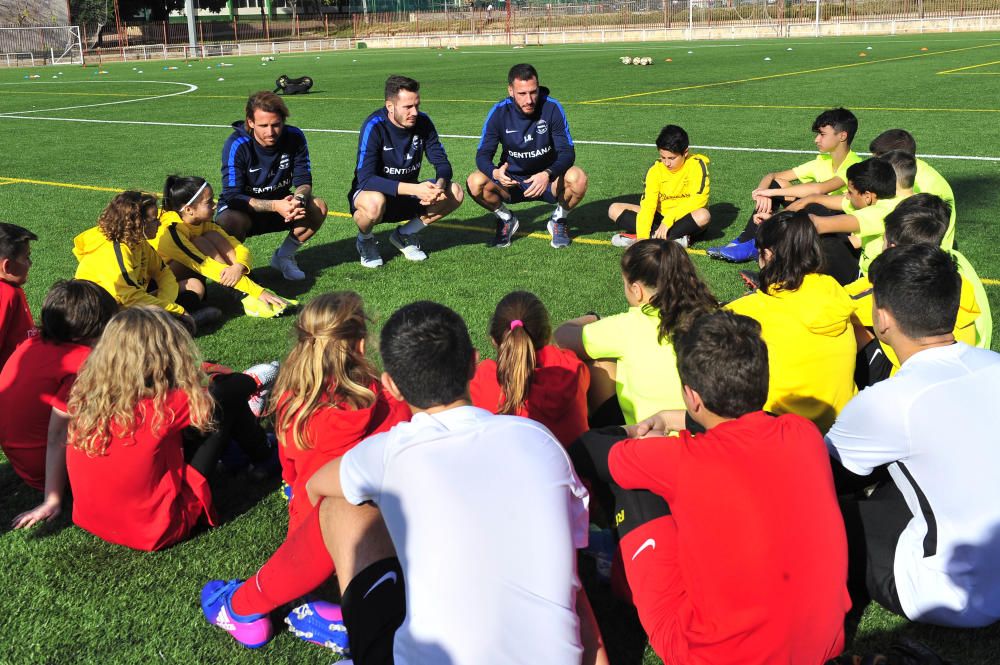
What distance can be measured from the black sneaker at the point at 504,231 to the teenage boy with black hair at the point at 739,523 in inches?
227

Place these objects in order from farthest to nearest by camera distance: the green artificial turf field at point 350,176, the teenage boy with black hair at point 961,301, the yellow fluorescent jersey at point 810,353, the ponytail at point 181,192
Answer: the ponytail at point 181,192 < the teenage boy with black hair at point 961,301 < the yellow fluorescent jersey at point 810,353 < the green artificial turf field at point 350,176

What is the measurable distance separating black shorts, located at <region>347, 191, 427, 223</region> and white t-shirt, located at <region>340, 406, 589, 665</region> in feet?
19.6

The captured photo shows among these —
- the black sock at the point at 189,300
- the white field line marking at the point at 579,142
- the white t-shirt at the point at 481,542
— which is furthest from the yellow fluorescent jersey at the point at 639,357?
the white field line marking at the point at 579,142

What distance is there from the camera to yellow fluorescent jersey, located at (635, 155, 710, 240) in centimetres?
831

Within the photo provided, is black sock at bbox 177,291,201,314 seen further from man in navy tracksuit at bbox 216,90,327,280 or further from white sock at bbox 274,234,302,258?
white sock at bbox 274,234,302,258

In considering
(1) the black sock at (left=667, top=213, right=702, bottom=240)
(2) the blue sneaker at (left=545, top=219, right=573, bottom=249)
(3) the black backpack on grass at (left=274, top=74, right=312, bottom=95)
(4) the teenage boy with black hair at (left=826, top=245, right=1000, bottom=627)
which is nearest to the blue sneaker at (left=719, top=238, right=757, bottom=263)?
(1) the black sock at (left=667, top=213, right=702, bottom=240)

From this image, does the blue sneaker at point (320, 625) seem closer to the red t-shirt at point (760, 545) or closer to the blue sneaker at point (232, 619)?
Result: the blue sneaker at point (232, 619)

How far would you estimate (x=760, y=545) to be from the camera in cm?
254

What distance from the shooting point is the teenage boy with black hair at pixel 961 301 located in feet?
14.2

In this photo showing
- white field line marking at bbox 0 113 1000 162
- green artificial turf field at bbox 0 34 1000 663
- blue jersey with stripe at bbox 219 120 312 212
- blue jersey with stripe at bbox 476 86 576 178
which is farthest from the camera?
white field line marking at bbox 0 113 1000 162

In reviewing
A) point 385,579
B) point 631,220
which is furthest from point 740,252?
point 385,579

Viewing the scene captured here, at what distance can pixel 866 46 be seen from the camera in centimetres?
3281

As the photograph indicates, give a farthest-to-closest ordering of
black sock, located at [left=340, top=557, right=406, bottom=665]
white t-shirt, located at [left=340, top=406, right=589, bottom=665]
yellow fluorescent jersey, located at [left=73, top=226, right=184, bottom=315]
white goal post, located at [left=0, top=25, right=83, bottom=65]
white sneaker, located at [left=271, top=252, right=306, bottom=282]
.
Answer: white goal post, located at [left=0, top=25, right=83, bottom=65]
white sneaker, located at [left=271, top=252, right=306, bottom=282]
yellow fluorescent jersey, located at [left=73, top=226, right=184, bottom=315]
black sock, located at [left=340, top=557, right=406, bottom=665]
white t-shirt, located at [left=340, top=406, right=589, bottom=665]

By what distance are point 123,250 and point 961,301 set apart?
495 centimetres
